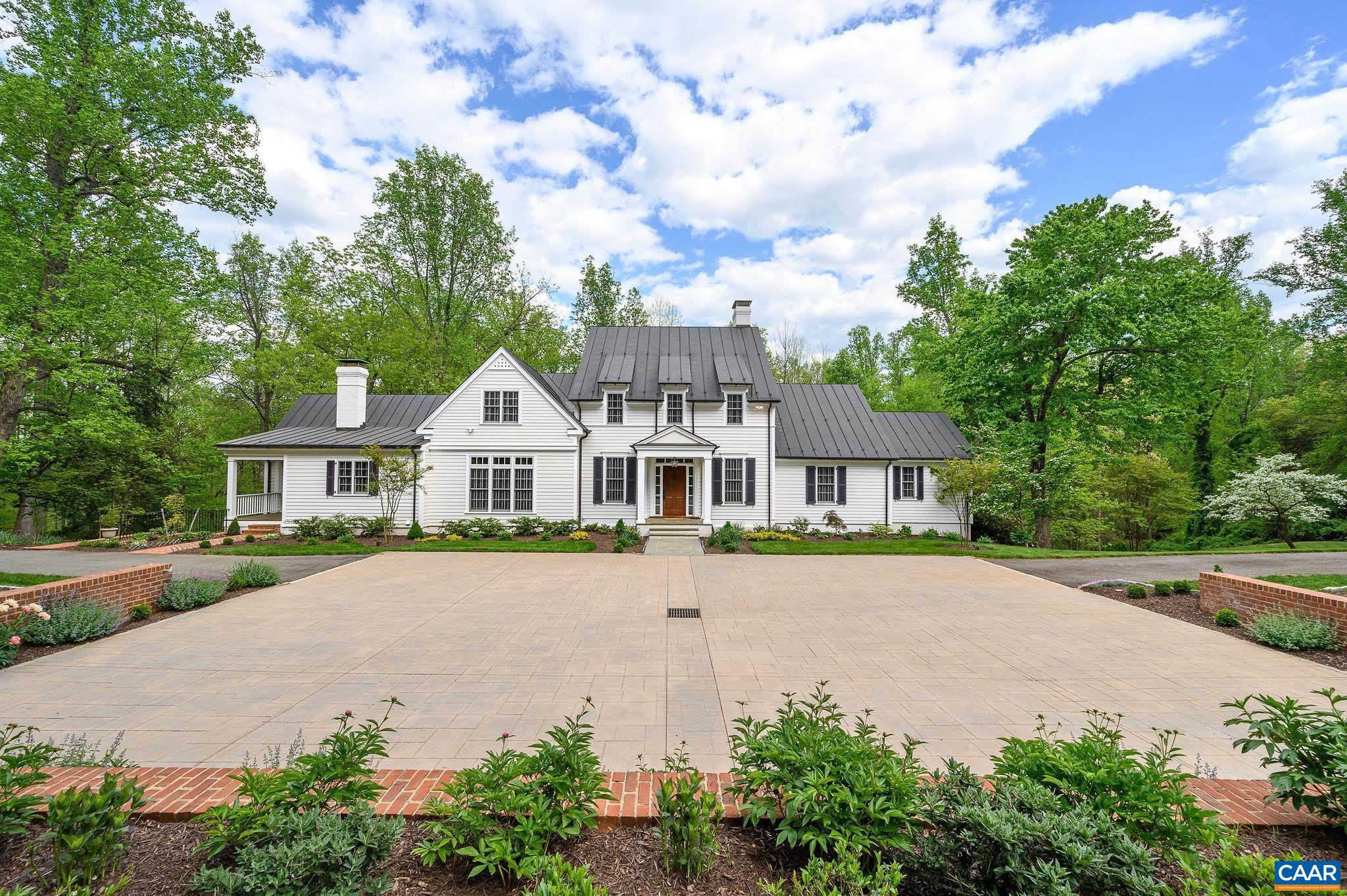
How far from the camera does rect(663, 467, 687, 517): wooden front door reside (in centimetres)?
1967

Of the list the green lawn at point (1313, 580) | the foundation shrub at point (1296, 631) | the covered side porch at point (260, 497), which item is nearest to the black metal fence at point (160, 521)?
the covered side porch at point (260, 497)

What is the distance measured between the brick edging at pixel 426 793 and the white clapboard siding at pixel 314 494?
16.5 m

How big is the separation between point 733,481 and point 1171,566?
12076mm

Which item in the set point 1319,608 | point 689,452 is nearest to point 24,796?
point 1319,608

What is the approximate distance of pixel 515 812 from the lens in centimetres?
273

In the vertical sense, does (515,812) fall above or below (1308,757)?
below

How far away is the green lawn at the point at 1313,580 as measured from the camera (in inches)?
364

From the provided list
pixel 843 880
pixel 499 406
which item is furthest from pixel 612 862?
pixel 499 406

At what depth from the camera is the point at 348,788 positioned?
2.76 m

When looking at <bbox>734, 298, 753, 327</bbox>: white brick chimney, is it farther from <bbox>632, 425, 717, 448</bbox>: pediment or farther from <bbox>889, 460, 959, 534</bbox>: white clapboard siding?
<bbox>889, 460, 959, 534</bbox>: white clapboard siding

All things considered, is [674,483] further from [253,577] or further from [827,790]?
[827,790]

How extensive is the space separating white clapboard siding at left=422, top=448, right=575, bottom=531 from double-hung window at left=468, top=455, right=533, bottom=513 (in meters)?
0.13

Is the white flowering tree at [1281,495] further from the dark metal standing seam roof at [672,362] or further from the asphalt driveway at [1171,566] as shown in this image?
the dark metal standing seam roof at [672,362]

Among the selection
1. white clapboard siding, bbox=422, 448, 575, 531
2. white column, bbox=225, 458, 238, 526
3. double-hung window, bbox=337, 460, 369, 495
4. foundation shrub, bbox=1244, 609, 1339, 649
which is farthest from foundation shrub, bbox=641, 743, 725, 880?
white column, bbox=225, 458, 238, 526
